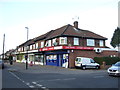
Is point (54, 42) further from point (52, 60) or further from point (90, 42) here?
point (90, 42)

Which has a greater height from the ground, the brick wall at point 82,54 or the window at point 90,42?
the window at point 90,42

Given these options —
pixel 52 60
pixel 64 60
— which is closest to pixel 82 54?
pixel 64 60

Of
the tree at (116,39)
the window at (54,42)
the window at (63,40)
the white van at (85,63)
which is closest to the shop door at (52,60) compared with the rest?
the window at (54,42)

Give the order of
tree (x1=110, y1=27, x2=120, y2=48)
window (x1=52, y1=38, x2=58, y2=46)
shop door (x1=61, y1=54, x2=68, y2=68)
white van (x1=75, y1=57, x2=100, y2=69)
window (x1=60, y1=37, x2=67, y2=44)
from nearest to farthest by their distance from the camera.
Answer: white van (x1=75, y1=57, x2=100, y2=69), shop door (x1=61, y1=54, x2=68, y2=68), window (x1=60, y1=37, x2=67, y2=44), window (x1=52, y1=38, x2=58, y2=46), tree (x1=110, y1=27, x2=120, y2=48)

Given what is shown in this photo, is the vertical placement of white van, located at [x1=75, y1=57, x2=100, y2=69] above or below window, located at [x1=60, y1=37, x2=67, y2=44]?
below

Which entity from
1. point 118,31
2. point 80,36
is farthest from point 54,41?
point 118,31

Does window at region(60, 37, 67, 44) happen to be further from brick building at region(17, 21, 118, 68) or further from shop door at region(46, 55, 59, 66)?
shop door at region(46, 55, 59, 66)

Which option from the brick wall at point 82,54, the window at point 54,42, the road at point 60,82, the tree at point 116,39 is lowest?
the road at point 60,82

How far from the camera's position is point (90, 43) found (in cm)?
3647

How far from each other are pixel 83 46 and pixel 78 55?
9.52ft

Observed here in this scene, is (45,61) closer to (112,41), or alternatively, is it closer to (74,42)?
(74,42)

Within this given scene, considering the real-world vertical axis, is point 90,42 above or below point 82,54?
above

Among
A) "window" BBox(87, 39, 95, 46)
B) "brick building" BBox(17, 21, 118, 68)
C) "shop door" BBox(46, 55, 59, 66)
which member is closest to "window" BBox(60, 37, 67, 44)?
"brick building" BBox(17, 21, 118, 68)

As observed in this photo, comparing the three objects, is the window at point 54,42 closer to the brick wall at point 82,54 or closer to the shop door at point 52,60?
the shop door at point 52,60
